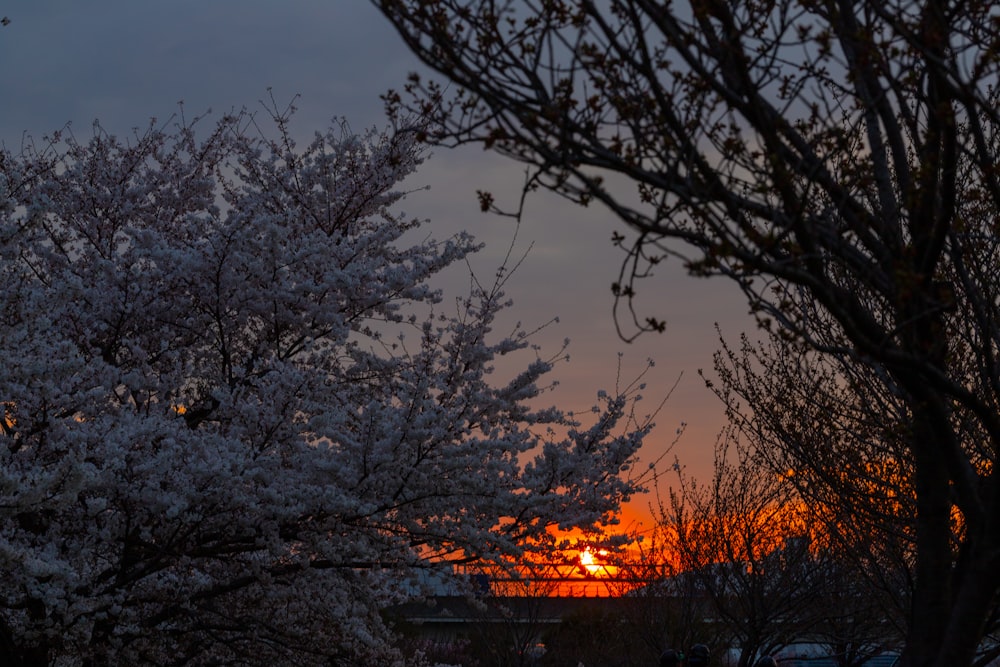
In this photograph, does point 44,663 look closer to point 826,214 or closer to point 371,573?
point 371,573

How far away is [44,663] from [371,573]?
329cm

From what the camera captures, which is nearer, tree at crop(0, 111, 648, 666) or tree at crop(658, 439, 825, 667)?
tree at crop(0, 111, 648, 666)

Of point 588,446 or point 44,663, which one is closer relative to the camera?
point 44,663

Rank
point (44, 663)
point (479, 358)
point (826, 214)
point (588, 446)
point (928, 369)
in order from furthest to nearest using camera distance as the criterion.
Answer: point (479, 358) < point (588, 446) < point (44, 663) < point (826, 214) < point (928, 369)

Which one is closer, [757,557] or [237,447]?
[237,447]

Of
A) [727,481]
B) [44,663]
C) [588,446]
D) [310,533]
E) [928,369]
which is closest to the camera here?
[928,369]

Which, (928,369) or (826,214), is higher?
(826,214)

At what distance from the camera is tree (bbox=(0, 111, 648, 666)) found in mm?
9336

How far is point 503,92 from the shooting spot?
505 centimetres

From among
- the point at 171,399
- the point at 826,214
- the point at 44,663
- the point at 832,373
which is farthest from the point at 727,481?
the point at 826,214

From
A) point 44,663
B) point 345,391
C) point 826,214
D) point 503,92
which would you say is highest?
point 345,391

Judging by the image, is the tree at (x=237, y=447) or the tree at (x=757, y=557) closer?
the tree at (x=237, y=447)

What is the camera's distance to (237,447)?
9719 millimetres

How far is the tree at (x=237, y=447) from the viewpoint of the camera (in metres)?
9.34
